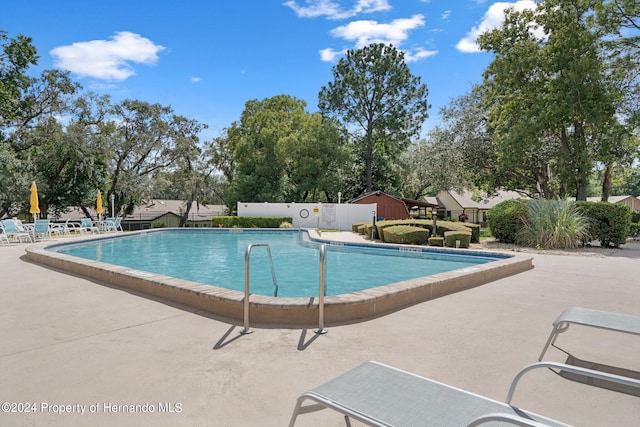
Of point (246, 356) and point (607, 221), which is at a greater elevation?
point (607, 221)

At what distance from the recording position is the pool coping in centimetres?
407

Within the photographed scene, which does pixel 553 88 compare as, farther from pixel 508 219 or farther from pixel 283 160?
pixel 283 160

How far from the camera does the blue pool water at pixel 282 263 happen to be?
313 inches

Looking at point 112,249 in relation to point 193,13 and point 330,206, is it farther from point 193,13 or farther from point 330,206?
point 330,206

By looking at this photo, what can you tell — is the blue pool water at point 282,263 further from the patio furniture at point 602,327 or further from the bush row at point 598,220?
the patio furniture at point 602,327

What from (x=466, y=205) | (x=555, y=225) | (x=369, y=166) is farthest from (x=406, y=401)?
(x=466, y=205)

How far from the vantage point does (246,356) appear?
3.20m

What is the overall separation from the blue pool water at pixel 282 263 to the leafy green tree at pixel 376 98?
20171 millimetres

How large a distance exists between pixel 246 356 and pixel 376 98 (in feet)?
105

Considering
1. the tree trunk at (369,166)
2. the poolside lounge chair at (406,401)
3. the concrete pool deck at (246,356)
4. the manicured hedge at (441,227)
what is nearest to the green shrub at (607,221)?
the manicured hedge at (441,227)

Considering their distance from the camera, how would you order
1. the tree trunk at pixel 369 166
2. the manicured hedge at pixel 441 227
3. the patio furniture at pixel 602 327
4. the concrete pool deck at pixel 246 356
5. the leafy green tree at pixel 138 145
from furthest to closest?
the tree trunk at pixel 369 166 < the leafy green tree at pixel 138 145 < the manicured hedge at pixel 441 227 < the patio furniture at pixel 602 327 < the concrete pool deck at pixel 246 356

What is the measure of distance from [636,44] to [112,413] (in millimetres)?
21110

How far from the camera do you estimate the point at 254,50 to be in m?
21.8

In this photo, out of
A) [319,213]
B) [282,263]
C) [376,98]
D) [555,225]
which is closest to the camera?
[282,263]
